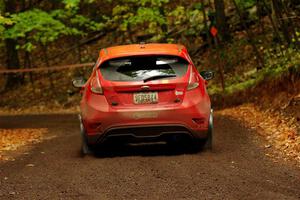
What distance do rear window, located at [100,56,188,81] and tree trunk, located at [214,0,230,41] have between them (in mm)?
16441

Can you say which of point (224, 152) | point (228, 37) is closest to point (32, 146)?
point (224, 152)

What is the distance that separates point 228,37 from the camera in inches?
1061

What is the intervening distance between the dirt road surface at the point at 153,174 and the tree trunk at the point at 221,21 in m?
15.1

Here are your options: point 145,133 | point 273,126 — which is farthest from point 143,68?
point 273,126

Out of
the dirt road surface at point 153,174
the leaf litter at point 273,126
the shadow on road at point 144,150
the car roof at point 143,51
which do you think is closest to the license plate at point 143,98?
the car roof at point 143,51

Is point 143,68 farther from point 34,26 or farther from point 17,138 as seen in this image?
point 34,26

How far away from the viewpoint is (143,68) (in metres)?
10.0

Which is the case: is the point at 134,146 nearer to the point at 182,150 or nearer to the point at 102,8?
the point at 182,150

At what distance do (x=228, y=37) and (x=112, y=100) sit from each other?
17.7 meters

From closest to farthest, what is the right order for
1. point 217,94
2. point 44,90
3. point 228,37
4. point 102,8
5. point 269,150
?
point 269,150 → point 217,94 → point 228,37 → point 44,90 → point 102,8

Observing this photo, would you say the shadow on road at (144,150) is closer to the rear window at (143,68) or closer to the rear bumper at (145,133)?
the rear bumper at (145,133)

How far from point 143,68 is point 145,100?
54 cm

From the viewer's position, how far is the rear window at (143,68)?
9898mm

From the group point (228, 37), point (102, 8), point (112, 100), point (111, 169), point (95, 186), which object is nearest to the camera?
point (95, 186)
